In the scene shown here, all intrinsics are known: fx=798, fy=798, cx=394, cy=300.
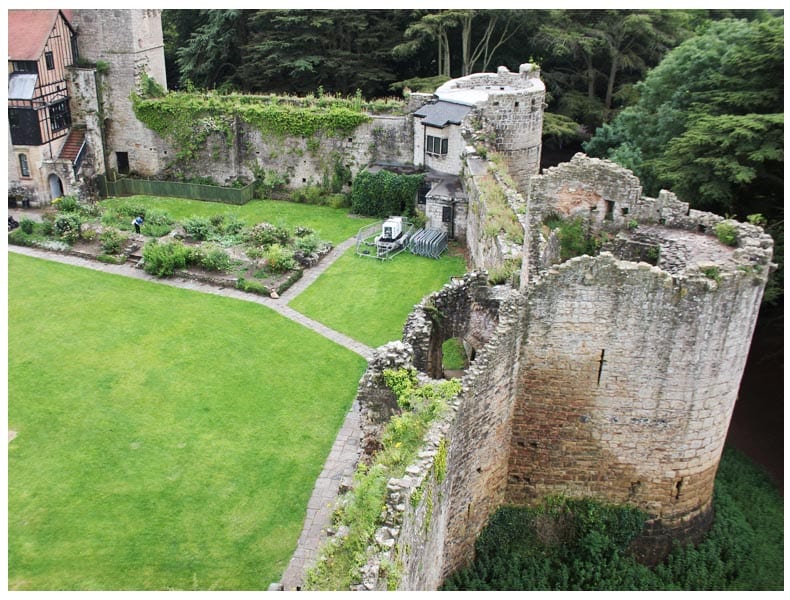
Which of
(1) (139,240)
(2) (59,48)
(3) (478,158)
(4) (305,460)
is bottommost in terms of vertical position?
(4) (305,460)

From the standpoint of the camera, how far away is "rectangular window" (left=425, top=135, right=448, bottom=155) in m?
31.5

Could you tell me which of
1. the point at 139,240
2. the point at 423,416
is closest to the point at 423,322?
the point at 423,416

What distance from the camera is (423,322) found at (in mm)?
16859

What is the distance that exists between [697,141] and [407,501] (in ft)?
56.4

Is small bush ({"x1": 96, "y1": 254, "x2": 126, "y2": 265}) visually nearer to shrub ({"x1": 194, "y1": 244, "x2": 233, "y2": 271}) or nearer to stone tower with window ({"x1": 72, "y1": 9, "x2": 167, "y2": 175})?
shrub ({"x1": 194, "y1": 244, "x2": 233, "y2": 271})

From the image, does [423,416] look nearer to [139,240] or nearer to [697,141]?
[697,141]

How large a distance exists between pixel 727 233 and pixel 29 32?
98.2 ft

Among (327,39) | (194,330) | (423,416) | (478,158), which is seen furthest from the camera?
(327,39)

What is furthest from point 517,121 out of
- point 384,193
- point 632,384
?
point 632,384

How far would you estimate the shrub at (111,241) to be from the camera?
2862 centimetres

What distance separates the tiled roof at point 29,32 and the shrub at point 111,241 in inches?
365

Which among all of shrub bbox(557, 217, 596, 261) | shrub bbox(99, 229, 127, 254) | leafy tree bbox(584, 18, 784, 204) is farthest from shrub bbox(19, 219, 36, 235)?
leafy tree bbox(584, 18, 784, 204)

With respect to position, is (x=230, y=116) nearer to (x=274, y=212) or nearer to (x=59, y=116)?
(x=274, y=212)

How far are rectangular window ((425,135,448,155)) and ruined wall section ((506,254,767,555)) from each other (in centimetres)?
1824
